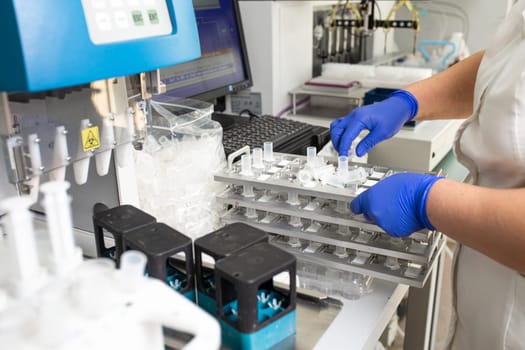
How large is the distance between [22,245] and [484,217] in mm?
624

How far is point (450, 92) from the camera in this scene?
1.21 metres

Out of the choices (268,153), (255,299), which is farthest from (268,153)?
(255,299)

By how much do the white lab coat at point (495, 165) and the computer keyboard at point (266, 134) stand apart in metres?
0.44

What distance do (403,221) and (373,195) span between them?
0.07 metres

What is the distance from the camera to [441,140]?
5.81ft

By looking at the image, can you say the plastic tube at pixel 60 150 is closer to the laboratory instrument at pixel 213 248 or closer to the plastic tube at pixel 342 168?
the laboratory instrument at pixel 213 248

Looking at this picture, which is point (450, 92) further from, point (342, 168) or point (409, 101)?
point (342, 168)

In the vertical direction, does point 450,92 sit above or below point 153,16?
below

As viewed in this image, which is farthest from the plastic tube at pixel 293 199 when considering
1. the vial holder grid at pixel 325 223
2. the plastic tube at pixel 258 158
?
the plastic tube at pixel 258 158

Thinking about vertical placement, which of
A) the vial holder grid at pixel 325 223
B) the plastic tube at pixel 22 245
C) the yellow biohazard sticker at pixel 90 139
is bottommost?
the vial holder grid at pixel 325 223

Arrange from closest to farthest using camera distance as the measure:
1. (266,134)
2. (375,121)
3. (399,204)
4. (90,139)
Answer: (90,139) → (399,204) → (375,121) → (266,134)

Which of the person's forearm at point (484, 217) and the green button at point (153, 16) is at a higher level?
the green button at point (153, 16)

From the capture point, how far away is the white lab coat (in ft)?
2.66

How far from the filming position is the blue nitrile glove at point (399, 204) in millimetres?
820
